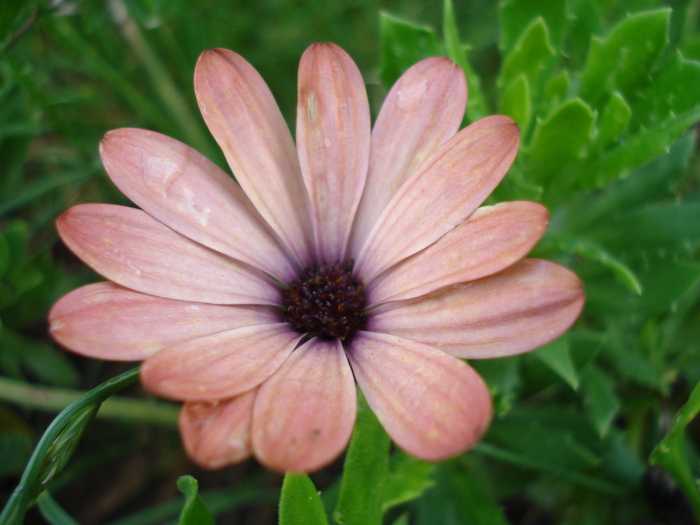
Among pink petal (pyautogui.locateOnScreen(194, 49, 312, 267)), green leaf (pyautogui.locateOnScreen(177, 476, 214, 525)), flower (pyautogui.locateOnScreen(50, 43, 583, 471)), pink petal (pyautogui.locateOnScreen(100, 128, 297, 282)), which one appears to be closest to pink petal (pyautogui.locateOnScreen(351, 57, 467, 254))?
flower (pyautogui.locateOnScreen(50, 43, 583, 471))

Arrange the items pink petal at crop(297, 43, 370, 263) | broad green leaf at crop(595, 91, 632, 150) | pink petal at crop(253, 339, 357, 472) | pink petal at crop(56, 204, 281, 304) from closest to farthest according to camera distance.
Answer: pink petal at crop(253, 339, 357, 472) → pink petal at crop(56, 204, 281, 304) → pink petal at crop(297, 43, 370, 263) → broad green leaf at crop(595, 91, 632, 150)

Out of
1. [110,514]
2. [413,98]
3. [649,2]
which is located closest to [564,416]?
[413,98]

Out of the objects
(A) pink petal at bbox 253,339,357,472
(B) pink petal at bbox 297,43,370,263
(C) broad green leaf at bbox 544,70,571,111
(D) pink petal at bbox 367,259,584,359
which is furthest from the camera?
(C) broad green leaf at bbox 544,70,571,111

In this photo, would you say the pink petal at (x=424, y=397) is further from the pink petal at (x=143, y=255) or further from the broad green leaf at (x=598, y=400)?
the broad green leaf at (x=598, y=400)

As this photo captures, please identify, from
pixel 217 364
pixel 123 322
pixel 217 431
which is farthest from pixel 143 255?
pixel 217 431

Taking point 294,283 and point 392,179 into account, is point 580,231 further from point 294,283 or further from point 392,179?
point 294,283

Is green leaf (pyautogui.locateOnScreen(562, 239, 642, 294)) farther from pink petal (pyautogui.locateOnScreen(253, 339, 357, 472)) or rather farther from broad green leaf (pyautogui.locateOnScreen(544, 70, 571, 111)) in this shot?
pink petal (pyautogui.locateOnScreen(253, 339, 357, 472))

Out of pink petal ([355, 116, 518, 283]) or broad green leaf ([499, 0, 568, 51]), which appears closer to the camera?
pink petal ([355, 116, 518, 283])
